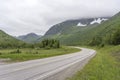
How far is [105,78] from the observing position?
22.4 m

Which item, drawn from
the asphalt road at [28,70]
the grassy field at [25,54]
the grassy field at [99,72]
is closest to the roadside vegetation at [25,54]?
the grassy field at [25,54]

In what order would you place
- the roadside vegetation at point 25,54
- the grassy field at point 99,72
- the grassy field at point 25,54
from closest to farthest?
1. the grassy field at point 99,72
2. the roadside vegetation at point 25,54
3. the grassy field at point 25,54

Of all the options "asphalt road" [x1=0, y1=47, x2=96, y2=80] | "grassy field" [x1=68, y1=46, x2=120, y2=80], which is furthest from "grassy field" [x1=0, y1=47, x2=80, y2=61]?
"asphalt road" [x1=0, y1=47, x2=96, y2=80]

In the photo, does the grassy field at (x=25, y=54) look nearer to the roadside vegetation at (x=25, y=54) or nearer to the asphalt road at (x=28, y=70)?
the roadside vegetation at (x=25, y=54)

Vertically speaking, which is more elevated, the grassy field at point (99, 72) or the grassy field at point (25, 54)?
the grassy field at point (25, 54)

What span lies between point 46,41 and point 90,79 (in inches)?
6320

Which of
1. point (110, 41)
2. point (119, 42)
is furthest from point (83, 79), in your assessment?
point (110, 41)

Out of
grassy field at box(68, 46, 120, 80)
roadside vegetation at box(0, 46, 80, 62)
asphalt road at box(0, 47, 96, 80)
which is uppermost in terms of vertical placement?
roadside vegetation at box(0, 46, 80, 62)

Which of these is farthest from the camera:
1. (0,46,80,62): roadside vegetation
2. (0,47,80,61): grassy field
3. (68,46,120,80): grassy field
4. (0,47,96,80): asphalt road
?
(0,47,80,61): grassy field

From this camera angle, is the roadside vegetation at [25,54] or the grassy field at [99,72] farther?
the roadside vegetation at [25,54]

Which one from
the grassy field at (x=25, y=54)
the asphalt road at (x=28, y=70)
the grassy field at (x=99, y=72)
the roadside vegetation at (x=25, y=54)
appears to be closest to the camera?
the asphalt road at (x=28, y=70)

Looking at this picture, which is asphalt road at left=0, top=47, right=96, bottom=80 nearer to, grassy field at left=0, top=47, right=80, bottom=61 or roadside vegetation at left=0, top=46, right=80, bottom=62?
roadside vegetation at left=0, top=46, right=80, bottom=62

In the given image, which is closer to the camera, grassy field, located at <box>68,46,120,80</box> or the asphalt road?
the asphalt road

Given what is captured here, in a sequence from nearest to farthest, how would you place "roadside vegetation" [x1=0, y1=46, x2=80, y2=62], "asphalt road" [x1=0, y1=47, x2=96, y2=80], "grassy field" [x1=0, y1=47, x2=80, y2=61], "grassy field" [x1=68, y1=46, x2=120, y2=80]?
1. "asphalt road" [x1=0, y1=47, x2=96, y2=80]
2. "grassy field" [x1=68, y1=46, x2=120, y2=80]
3. "roadside vegetation" [x1=0, y1=46, x2=80, y2=62]
4. "grassy field" [x1=0, y1=47, x2=80, y2=61]
